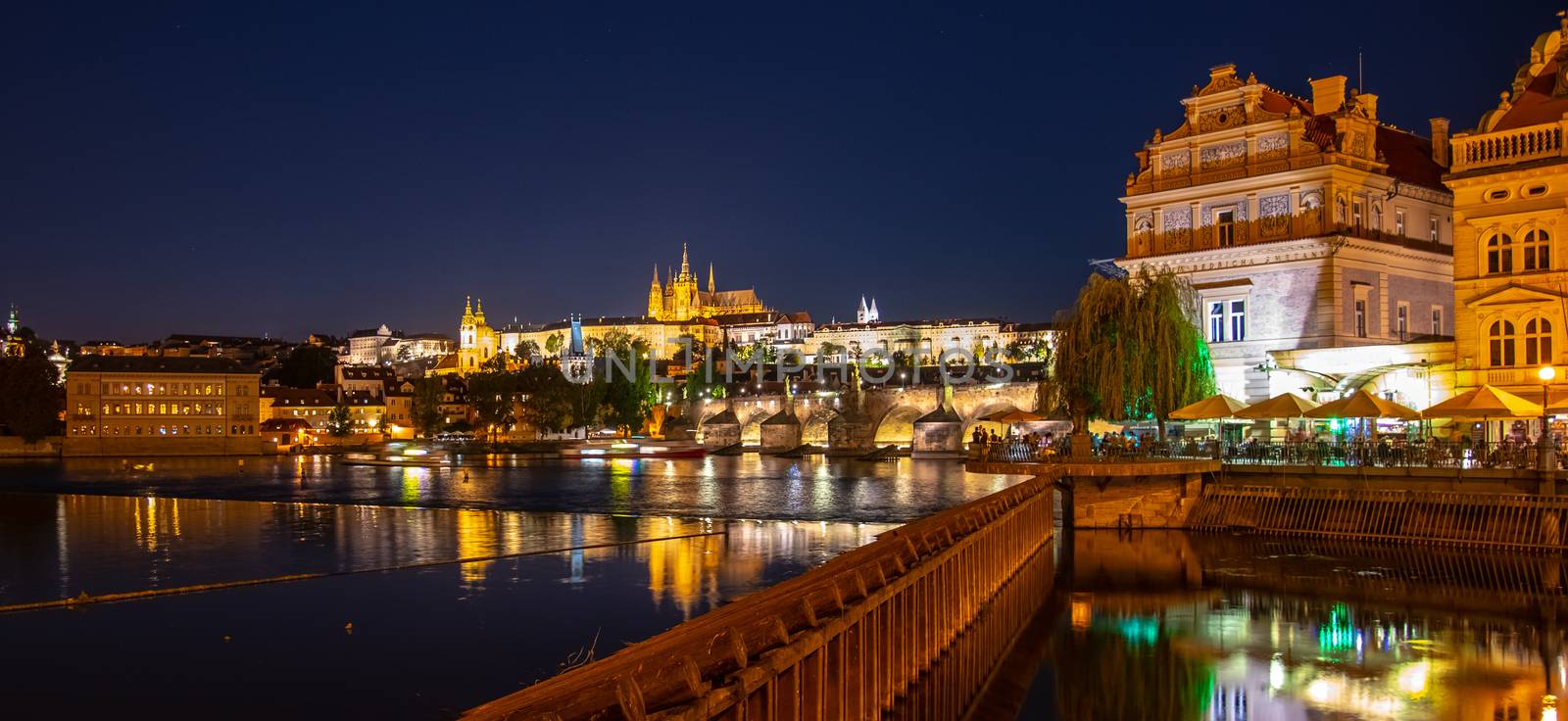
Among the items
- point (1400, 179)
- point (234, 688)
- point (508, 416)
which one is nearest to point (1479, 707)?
point (234, 688)

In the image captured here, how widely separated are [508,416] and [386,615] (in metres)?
112

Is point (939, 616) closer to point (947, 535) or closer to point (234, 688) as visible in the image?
point (947, 535)

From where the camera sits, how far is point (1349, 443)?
3544cm

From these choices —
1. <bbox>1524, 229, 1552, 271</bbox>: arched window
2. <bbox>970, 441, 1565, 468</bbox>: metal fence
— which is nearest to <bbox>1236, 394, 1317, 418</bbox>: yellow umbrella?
<bbox>970, 441, 1565, 468</bbox>: metal fence

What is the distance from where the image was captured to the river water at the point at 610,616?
19406 millimetres

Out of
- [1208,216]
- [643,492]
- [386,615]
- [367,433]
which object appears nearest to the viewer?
[386,615]

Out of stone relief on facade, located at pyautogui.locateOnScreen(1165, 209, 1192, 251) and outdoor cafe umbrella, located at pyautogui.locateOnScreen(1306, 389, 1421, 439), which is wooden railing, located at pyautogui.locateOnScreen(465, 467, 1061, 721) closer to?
outdoor cafe umbrella, located at pyautogui.locateOnScreen(1306, 389, 1421, 439)

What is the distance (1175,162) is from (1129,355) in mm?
10835

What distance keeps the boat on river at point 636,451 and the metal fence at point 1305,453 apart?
76.5 m

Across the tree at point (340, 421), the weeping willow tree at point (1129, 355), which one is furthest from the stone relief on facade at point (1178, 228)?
the tree at point (340, 421)

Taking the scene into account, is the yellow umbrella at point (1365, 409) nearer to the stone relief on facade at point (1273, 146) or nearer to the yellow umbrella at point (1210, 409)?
the yellow umbrella at point (1210, 409)

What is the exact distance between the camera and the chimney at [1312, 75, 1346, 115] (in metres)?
47.5

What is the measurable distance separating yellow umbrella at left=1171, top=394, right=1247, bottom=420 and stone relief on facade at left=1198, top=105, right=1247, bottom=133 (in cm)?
1247

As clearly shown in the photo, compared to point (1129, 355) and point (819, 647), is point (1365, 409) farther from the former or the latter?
point (819, 647)
